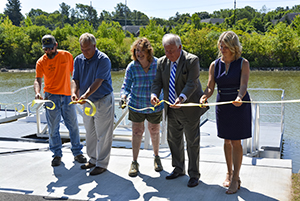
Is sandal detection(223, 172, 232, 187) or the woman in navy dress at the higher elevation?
the woman in navy dress

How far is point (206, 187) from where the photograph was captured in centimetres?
363

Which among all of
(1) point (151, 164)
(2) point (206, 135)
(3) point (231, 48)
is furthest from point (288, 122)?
(3) point (231, 48)

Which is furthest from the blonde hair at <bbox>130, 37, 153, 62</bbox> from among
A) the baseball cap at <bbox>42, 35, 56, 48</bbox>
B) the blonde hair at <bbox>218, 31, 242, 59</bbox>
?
the baseball cap at <bbox>42, 35, 56, 48</bbox>

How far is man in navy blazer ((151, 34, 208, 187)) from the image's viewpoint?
357 cm

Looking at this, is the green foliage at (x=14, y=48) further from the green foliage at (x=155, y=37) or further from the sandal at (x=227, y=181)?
the sandal at (x=227, y=181)

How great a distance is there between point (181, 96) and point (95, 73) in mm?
1253

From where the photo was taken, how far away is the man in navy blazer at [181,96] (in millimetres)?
3566

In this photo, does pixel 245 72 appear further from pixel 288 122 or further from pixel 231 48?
pixel 288 122

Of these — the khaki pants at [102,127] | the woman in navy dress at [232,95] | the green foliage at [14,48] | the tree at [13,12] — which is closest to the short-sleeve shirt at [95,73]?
the khaki pants at [102,127]

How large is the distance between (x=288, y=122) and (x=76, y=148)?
10010 mm

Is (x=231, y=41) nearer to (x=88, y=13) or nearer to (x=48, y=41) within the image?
(x=48, y=41)

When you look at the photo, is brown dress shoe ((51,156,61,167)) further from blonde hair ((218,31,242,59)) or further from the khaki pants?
blonde hair ((218,31,242,59))

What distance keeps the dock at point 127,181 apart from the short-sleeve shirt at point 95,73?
1057mm

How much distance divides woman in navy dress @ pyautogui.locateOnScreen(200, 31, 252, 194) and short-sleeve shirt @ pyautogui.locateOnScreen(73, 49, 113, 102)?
1313 millimetres
